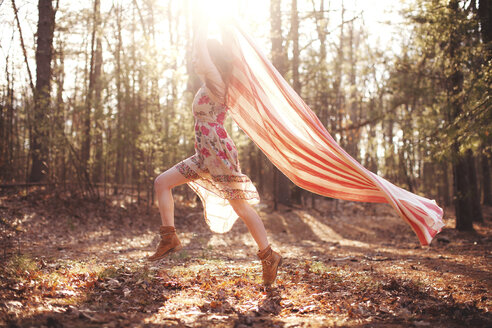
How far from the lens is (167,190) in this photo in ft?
12.6

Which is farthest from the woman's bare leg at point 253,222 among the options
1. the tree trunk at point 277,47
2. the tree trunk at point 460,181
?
the tree trunk at point 277,47

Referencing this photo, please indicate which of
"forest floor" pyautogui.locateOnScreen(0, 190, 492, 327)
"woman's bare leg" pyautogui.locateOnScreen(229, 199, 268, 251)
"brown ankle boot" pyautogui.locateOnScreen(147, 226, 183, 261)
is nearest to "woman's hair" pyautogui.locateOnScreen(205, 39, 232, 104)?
"woman's bare leg" pyautogui.locateOnScreen(229, 199, 268, 251)

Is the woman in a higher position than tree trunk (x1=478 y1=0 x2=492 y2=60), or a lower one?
lower

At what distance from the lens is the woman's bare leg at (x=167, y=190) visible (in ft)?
12.6

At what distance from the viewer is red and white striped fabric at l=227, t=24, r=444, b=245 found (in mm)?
3855

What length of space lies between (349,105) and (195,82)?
60.0 feet

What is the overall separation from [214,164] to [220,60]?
37.5 inches

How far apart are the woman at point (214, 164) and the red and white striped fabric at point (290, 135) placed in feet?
0.65

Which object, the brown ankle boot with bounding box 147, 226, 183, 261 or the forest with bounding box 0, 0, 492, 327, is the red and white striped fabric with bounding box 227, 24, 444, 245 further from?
the brown ankle boot with bounding box 147, 226, 183, 261

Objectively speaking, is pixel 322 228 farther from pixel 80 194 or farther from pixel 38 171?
pixel 38 171

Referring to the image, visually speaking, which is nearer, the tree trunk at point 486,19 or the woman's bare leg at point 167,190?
the woman's bare leg at point 167,190

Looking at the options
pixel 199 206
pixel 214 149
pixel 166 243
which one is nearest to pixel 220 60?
pixel 214 149

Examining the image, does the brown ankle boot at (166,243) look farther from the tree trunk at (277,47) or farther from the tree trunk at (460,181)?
the tree trunk at (277,47)

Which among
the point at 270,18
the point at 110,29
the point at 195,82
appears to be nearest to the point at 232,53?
the point at 195,82
